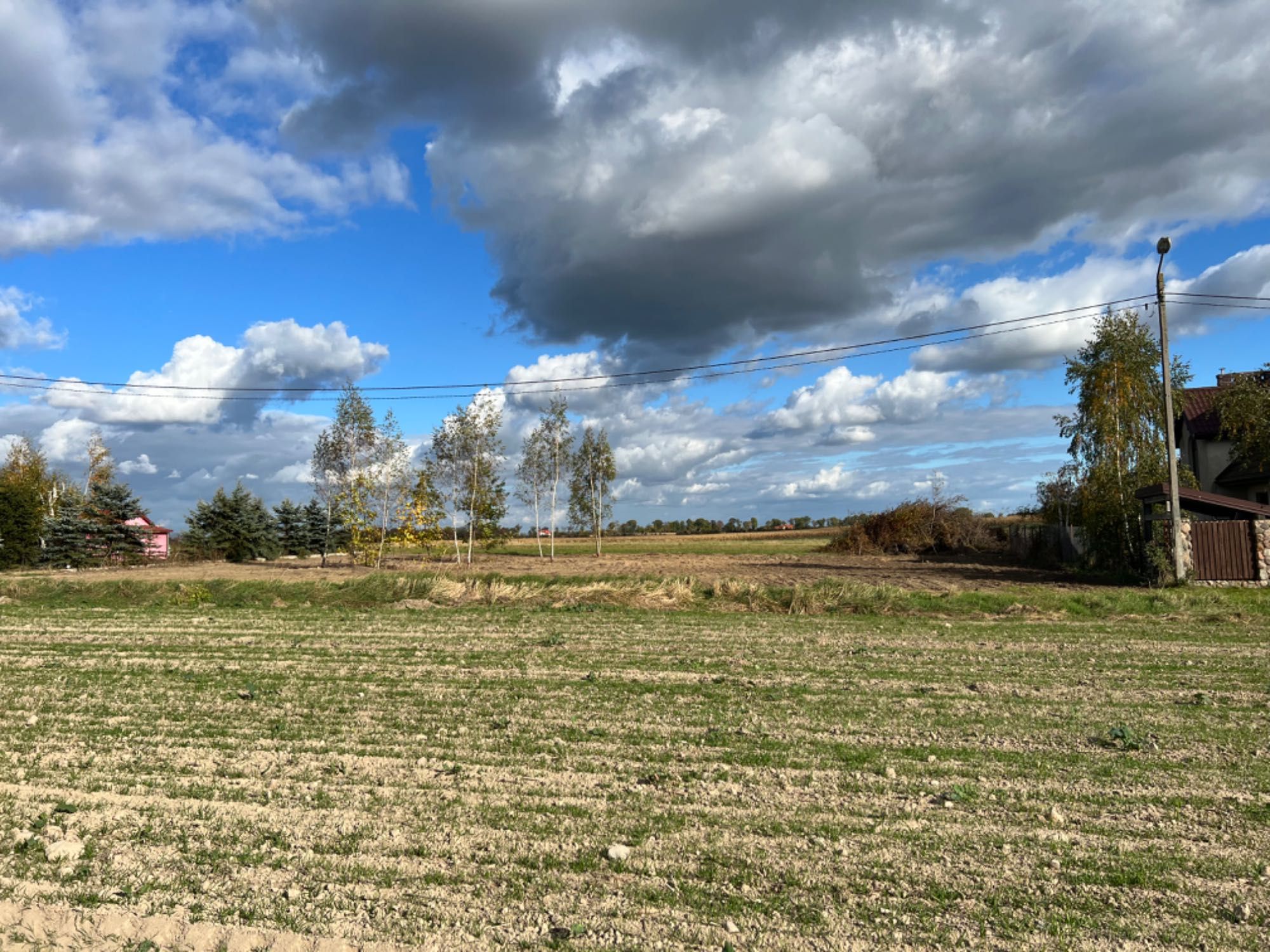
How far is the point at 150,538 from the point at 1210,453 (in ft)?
208

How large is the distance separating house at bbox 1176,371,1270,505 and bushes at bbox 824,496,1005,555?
11.2 metres

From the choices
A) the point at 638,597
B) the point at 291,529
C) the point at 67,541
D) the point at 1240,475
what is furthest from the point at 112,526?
the point at 1240,475

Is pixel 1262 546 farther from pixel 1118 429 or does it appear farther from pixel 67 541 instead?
pixel 67 541

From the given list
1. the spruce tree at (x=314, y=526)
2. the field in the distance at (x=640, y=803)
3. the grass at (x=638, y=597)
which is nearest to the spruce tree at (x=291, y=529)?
the spruce tree at (x=314, y=526)

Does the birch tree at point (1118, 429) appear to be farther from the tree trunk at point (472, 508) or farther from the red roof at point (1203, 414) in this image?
the tree trunk at point (472, 508)

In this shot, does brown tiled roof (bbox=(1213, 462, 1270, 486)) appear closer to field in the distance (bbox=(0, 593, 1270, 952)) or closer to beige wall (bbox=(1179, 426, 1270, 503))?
beige wall (bbox=(1179, 426, 1270, 503))

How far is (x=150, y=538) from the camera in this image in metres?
54.5

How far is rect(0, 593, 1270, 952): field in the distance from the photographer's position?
15.7 feet

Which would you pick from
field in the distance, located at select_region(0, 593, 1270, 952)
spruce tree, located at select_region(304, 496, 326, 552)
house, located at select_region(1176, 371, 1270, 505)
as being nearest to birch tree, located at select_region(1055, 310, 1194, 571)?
house, located at select_region(1176, 371, 1270, 505)

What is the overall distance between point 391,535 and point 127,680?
102 ft

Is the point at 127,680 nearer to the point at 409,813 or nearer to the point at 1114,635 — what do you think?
the point at 409,813

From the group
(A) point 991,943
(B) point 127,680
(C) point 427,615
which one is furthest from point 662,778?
(C) point 427,615

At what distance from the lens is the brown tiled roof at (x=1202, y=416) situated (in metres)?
45.5

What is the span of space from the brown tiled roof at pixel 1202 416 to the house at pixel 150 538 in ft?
193
